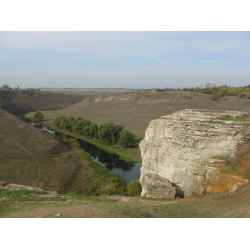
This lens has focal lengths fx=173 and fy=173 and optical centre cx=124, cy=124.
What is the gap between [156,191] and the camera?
42.0 ft

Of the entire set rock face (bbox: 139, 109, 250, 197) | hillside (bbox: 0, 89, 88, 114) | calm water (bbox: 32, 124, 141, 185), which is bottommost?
calm water (bbox: 32, 124, 141, 185)

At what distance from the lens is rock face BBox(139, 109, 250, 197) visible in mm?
11336

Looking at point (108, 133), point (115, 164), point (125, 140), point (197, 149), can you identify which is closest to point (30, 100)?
point (108, 133)

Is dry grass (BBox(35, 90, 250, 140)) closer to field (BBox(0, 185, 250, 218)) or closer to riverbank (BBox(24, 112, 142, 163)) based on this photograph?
riverbank (BBox(24, 112, 142, 163))

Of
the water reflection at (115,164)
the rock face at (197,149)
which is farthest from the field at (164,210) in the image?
the water reflection at (115,164)

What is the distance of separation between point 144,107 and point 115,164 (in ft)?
141

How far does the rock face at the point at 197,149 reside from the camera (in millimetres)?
11336

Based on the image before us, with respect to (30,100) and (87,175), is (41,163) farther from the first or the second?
(30,100)

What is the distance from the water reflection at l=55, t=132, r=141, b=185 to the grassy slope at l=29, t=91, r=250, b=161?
13.5 m

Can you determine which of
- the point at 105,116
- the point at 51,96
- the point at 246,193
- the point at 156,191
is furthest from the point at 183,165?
the point at 51,96

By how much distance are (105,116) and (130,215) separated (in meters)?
63.0

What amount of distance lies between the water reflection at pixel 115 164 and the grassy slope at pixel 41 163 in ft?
10.7

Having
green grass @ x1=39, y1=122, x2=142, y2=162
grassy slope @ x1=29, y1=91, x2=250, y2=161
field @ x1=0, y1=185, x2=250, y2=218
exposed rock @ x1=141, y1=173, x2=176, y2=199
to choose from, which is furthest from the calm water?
field @ x1=0, y1=185, x2=250, y2=218

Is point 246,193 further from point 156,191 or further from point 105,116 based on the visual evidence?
point 105,116
